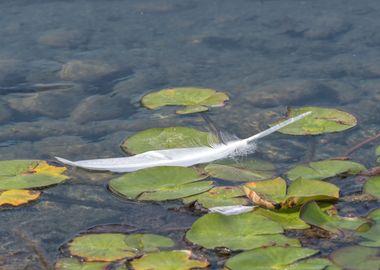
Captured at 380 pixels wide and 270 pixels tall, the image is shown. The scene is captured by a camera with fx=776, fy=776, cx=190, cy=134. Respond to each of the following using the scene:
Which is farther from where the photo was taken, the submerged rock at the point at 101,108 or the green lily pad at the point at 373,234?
the submerged rock at the point at 101,108

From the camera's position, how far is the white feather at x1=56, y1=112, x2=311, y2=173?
2756 millimetres

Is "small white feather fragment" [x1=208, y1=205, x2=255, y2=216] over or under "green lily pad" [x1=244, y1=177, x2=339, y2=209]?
under

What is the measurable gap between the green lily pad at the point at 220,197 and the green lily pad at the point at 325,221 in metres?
0.23

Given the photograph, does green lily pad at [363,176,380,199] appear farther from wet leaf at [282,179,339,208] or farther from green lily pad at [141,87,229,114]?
green lily pad at [141,87,229,114]

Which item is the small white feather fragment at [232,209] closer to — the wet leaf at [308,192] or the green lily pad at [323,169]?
the wet leaf at [308,192]

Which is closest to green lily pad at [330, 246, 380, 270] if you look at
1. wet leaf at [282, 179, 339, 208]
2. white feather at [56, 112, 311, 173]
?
wet leaf at [282, 179, 339, 208]

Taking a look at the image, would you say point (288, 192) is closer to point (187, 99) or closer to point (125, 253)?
point (125, 253)


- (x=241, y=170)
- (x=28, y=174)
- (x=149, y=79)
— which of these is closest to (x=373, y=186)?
(x=241, y=170)

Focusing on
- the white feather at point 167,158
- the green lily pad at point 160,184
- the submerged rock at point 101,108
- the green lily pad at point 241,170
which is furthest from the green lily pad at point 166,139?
the submerged rock at point 101,108

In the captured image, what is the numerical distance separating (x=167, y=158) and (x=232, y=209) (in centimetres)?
46

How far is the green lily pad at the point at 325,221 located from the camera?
2305 mm

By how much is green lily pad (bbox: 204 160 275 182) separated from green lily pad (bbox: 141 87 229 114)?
522mm

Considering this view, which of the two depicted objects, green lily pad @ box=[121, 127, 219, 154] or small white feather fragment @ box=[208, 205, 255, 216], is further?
green lily pad @ box=[121, 127, 219, 154]

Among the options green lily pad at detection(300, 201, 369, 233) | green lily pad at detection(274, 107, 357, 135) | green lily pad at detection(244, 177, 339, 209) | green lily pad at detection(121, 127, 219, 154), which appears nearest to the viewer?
green lily pad at detection(300, 201, 369, 233)
